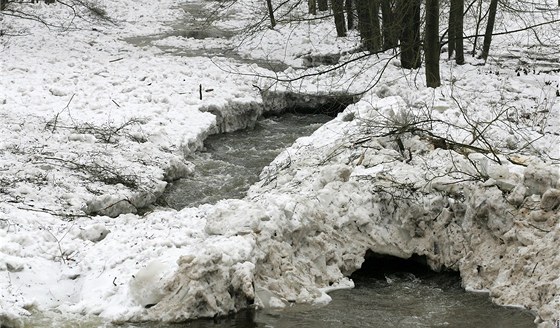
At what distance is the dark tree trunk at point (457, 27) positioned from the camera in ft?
44.2

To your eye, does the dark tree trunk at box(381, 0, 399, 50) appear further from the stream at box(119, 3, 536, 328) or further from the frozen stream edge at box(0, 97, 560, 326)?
the stream at box(119, 3, 536, 328)

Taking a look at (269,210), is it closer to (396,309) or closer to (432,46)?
(396,309)

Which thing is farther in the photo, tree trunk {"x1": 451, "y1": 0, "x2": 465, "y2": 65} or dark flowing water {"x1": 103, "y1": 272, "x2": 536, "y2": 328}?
tree trunk {"x1": 451, "y1": 0, "x2": 465, "y2": 65}

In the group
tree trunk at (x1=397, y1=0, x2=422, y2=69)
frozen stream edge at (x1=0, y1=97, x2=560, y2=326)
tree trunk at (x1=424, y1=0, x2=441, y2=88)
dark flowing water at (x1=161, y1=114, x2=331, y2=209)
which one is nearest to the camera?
frozen stream edge at (x1=0, y1=97, x2=560, y2=326)

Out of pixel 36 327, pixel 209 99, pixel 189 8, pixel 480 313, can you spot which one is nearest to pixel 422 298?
pixel 480 313

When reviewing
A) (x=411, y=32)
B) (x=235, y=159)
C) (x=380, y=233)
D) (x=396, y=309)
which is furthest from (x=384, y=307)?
(x=411, y=32)

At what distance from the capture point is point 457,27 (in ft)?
47.4

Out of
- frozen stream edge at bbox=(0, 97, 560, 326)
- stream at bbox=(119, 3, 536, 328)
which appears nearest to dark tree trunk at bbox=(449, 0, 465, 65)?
Result: frozen stream edge at bbox=(0, 97, 560, 326)

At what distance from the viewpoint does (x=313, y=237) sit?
23.8 ft

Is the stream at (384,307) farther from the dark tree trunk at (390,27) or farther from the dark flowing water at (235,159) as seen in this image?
the dark tree trunk at (390,27)

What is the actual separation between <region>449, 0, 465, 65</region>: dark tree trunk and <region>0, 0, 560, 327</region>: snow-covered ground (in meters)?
1.43

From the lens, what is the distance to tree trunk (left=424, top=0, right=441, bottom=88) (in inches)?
505

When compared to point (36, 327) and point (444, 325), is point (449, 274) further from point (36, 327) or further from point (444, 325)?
point (36, 327)

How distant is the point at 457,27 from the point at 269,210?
917cm
